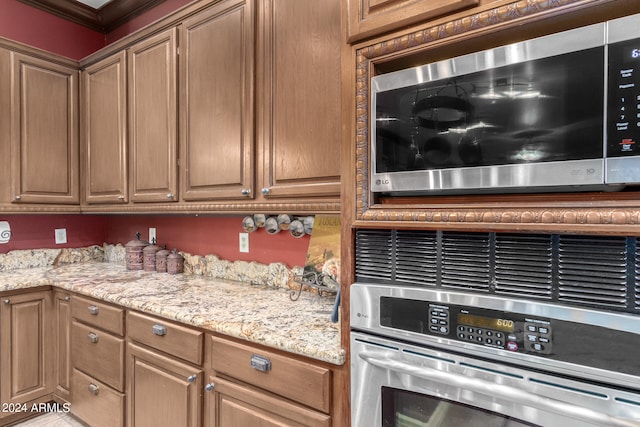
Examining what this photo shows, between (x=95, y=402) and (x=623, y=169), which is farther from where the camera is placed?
(x=95, y=402)

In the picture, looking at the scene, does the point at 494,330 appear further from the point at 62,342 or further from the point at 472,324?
the point at 62,342

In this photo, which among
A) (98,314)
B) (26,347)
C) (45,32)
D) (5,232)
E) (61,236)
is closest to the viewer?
(98,314)

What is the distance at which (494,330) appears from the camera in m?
0.82

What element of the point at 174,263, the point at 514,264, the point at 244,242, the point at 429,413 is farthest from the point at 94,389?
the point at 514,264

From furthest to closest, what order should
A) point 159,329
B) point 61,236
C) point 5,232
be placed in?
point 61,236 < point 5,232 < point 159,329

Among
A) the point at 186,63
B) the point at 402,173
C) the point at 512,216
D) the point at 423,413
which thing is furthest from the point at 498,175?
the point at 186,63

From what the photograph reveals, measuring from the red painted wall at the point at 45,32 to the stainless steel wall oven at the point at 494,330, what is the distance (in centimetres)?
321

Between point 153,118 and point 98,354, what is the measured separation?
141cm

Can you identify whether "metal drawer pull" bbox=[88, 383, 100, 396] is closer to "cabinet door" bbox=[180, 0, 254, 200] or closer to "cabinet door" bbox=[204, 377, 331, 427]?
"cabinet door" bbox=[204, 377, 331, 427]

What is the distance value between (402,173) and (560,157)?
35 cm

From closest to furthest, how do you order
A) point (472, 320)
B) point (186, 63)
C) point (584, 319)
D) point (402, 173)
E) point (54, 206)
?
point (584, 319)
point (472, 320)
point (402, 173)
point (186, 63)
point (54, 206)

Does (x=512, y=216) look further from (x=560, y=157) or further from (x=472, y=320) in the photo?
(x=472, y=320)

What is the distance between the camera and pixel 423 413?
940 mm

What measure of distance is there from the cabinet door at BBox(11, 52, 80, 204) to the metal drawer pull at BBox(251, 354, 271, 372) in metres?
2.25
